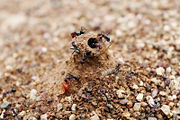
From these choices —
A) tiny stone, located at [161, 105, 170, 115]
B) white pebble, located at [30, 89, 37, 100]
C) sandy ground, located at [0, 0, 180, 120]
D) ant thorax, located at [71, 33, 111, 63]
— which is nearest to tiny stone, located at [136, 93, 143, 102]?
sandy ground, located at [0, 0, 180, 120]

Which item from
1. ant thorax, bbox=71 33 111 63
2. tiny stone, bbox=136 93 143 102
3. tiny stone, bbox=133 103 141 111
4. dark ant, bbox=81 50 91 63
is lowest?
tiny stone, bbox=133 103 141 111

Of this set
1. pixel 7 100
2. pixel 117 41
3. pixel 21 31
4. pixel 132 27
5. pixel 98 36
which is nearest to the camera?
pixel 98 36

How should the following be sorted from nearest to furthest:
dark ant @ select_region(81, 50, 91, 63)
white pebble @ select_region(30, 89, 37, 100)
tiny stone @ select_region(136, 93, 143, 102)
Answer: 1. dark ant @ select_region(81, 50, 91, 63)
2. tiny stone @ select_region(136, 93, 143, 102)
3. white pebble @ select_region(30, 89, 37, 100)

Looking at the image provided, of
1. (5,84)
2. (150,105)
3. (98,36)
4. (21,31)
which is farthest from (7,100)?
(21,31)

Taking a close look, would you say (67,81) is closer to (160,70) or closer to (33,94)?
(33,94)

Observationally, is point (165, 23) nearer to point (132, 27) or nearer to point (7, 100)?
point (132, 27)

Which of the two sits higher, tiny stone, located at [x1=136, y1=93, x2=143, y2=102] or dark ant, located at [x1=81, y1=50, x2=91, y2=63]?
dark ant, located at [x1=81, y1=50, x2=91, y2=63]

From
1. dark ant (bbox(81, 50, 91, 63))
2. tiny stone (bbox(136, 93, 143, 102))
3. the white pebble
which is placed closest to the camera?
dark ant (bbox(81, 50, 91, 63))

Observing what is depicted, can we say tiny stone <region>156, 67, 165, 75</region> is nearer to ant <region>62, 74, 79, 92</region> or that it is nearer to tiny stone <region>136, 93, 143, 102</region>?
tiny stone <region>136, 93, 143, 102</region>
